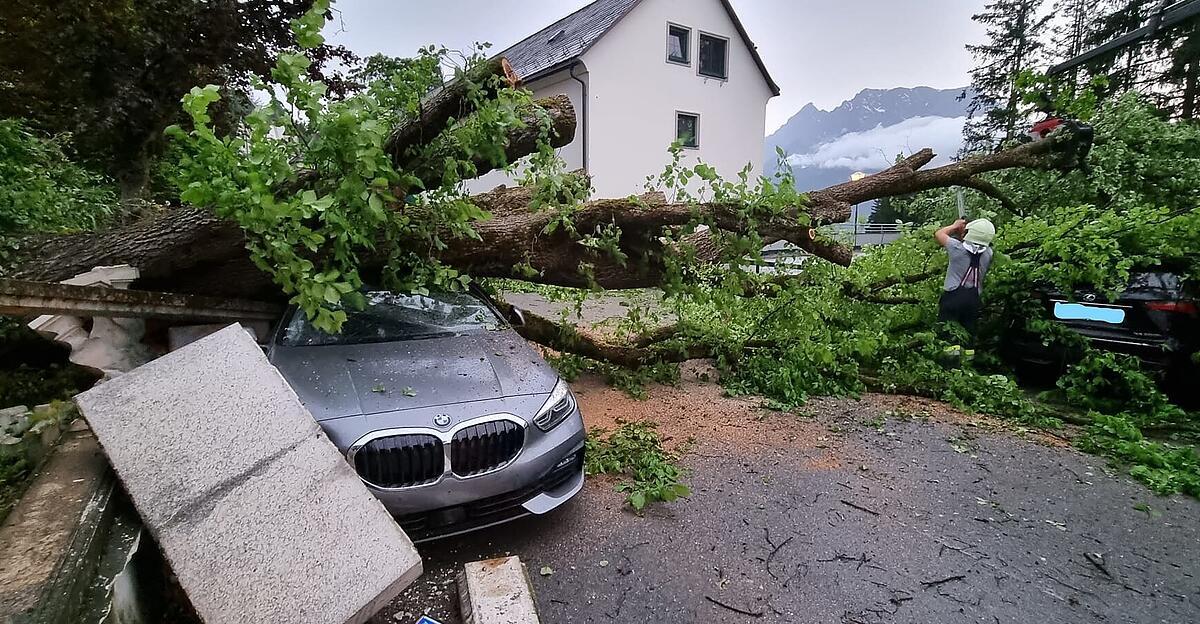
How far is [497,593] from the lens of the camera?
2469 millimetres

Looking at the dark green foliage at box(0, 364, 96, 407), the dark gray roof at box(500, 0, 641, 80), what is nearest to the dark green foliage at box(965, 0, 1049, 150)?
the dark gray roof at box(500, 0, 641, 80)

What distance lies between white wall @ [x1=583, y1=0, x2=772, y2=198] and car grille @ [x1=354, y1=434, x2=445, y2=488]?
1224 cm

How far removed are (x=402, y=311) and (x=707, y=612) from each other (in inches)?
108

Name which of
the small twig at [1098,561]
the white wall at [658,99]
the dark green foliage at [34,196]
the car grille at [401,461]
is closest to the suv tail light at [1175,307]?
the small twig at [1098,561]

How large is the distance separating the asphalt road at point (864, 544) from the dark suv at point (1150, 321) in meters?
1.13

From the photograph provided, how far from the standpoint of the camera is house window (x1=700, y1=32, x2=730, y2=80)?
17531 millimetres

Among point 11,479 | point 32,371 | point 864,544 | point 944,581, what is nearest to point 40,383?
point 32,371

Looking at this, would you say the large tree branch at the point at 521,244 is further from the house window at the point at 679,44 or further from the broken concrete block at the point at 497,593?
the house window at the point at 679,44

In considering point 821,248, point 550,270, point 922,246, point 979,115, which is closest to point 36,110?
point 550,270

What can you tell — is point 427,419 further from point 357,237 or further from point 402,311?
point 402,311

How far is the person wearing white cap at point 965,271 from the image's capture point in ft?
17.5

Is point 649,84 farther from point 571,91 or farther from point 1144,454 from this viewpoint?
point 1144,454

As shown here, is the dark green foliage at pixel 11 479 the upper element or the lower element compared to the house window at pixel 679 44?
lower

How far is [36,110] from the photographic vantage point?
7.77m
